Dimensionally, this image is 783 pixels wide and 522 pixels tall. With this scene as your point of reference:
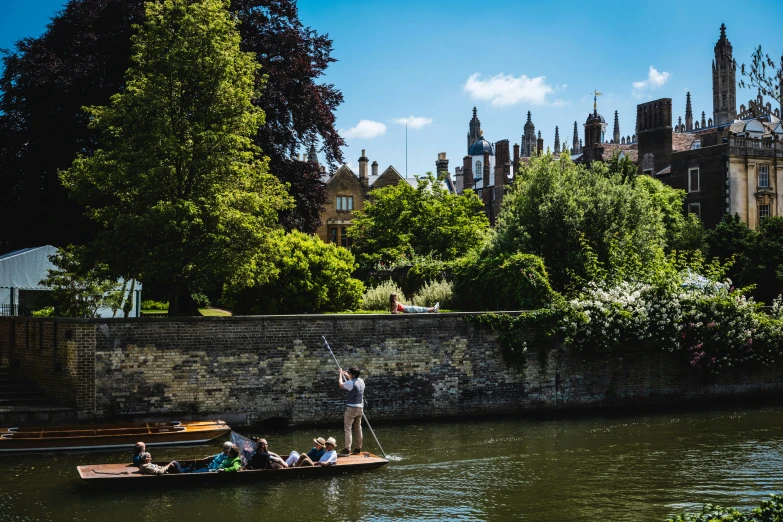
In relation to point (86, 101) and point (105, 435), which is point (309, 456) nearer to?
point (105, 435)

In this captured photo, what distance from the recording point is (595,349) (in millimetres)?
24688

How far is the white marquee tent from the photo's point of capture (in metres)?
26.2

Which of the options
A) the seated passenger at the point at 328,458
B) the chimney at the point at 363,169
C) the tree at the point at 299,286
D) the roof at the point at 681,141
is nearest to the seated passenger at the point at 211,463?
the seated passenger at the point at 328,458

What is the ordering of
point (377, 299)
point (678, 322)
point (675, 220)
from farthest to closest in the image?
point (675, 220)
point (377, 299)
point (678, 322)

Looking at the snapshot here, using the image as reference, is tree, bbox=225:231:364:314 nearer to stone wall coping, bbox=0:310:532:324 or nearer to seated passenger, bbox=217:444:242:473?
stone wall coping, bbox=0:310:532:324

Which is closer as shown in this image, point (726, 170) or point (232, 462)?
point (232, 462)

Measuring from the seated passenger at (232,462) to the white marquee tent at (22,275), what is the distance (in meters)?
11.4

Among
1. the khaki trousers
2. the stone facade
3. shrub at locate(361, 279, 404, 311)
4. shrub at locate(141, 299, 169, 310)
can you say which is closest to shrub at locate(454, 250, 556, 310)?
the stone facade

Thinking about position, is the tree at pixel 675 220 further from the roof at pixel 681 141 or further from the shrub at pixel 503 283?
the shrub at pixel 503 283

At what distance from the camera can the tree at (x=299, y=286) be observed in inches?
1080

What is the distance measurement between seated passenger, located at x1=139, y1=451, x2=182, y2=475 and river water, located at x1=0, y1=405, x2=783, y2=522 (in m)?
0.38

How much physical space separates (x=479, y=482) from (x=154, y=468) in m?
6.28

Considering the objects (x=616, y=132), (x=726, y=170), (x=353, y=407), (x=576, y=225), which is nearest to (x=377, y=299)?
(x=576, y=225)

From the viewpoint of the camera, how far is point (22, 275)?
26.6 metres
